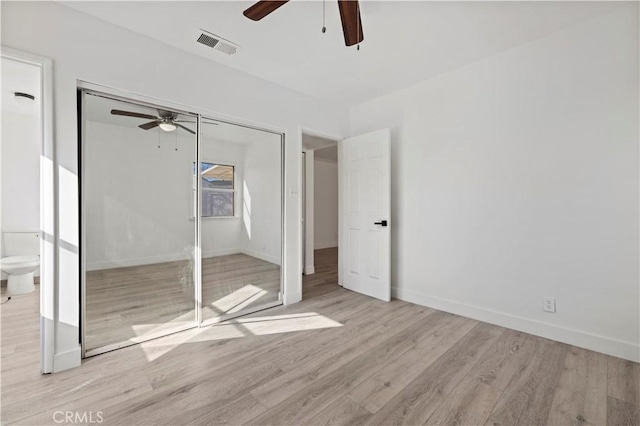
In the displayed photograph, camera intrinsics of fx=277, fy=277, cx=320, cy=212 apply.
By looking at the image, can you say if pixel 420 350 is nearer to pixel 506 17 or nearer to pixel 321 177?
pixel 506 17

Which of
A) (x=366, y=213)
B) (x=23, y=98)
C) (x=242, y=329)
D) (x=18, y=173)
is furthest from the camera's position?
(x=18, y=173)

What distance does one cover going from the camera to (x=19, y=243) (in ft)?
12.5

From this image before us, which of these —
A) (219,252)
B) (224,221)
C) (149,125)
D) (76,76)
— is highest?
(76,76)

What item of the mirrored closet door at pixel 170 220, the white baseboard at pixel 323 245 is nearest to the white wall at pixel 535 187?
the mirrored closet door at pixel 170 220

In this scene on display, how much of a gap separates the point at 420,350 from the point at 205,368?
1725 millimetres

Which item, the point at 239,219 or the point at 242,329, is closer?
the point at 242,329

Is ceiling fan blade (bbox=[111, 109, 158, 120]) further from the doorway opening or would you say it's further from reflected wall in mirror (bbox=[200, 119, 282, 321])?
the doorway opening

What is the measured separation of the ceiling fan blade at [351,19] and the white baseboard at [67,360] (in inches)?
119

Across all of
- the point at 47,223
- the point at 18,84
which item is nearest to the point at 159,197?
the point at 47,223

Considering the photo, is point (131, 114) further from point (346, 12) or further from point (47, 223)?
point (346, 12)

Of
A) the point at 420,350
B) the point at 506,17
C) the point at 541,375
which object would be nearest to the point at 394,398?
the point at 420,350

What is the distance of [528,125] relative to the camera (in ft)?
8.63

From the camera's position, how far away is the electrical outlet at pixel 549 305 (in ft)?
8.23

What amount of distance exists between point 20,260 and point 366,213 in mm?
4379
